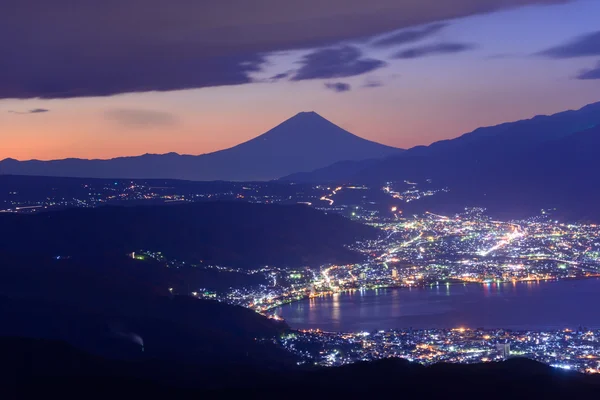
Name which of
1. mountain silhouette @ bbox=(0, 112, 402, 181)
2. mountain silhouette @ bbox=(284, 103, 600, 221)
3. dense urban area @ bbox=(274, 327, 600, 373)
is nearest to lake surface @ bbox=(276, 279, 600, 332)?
dense urban area @ bbox=(274, 327, 600, 373)

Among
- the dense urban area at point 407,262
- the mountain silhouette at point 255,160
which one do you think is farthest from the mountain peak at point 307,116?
the dense urban area at point 407,262

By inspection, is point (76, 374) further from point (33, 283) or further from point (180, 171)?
point (180, 171)

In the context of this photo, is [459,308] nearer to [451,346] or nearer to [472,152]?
[451,346]

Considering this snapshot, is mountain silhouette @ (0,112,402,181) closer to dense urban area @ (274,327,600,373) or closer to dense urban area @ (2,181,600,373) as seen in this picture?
dense urban area @ (2,181,600,373)

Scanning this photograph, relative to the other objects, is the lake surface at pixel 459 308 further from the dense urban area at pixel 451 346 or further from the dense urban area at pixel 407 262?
the dense urban area at pixel 451 346

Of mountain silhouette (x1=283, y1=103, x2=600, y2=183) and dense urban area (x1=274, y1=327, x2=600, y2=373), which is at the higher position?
mountain silhouette (x1=283, y1=103, x2=600, y2=183)

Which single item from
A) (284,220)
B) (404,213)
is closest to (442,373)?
(284,220)

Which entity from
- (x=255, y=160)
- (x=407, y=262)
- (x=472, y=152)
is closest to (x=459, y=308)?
(x=407, y=262)
